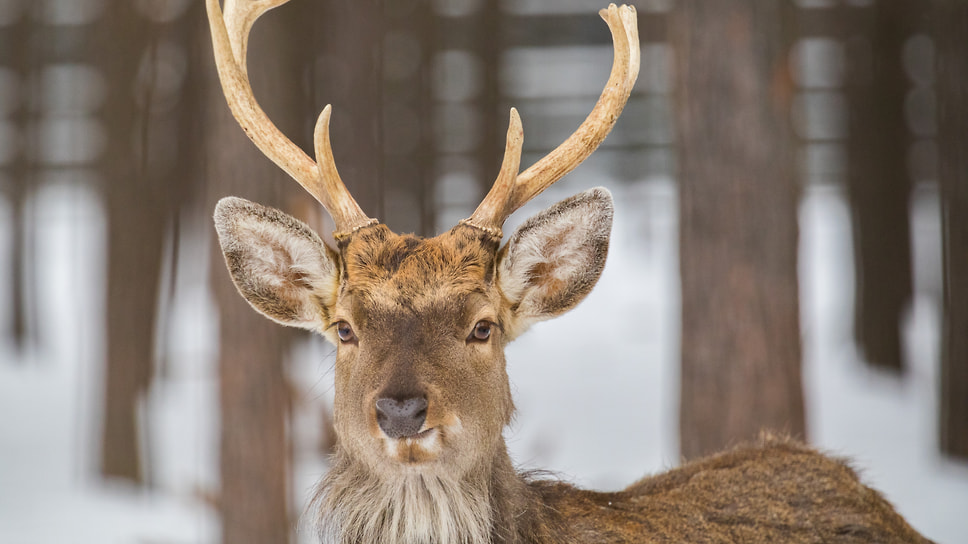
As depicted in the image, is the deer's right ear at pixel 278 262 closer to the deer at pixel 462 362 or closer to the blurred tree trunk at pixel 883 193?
the deer at pixel 462 362

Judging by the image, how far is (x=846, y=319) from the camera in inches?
739

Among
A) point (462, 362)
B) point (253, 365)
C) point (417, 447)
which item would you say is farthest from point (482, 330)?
point (253, 365)

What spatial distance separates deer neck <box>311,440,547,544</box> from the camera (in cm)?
360

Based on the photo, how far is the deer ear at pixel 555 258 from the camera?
395 cm

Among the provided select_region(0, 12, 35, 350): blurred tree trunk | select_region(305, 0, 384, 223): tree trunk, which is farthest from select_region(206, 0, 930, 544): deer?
select_region(0, 12, 35, 350): blurred tree trunk

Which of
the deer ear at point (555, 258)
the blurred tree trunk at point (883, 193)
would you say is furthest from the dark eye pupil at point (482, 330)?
the blurred tree trunk at point (883, 193)

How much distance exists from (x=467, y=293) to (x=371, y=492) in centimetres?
84

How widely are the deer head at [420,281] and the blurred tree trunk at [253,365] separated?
117 inches

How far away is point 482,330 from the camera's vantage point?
3.79 m

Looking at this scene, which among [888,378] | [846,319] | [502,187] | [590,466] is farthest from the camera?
[846,319]

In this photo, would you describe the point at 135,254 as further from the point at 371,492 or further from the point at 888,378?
the point at 888,378

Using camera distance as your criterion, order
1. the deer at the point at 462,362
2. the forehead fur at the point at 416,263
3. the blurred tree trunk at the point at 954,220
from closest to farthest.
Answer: the deer at the point at 462,362 < the forehead fur at the point at 416,263 < the blurred tree trunk at the point at 954,220

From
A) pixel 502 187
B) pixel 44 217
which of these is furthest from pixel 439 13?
pixel 502 187

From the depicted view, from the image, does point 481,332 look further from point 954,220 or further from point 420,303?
point 954,220
